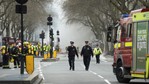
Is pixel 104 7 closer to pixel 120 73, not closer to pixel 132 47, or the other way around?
pixel 120 73

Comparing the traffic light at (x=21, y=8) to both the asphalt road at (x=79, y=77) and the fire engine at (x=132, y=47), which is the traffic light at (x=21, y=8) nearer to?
the asphalt road at (x=79, y=77)

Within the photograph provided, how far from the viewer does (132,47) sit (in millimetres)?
20312

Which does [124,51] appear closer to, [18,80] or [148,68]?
[148,68]

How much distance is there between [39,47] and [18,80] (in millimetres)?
55088

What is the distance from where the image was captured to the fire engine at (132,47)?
62.8ft

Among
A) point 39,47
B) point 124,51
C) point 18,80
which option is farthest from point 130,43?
point 39,47

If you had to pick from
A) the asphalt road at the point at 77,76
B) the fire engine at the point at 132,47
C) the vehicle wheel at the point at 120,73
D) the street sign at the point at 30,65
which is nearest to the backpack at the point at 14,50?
the asphalt road at the point at 77,76

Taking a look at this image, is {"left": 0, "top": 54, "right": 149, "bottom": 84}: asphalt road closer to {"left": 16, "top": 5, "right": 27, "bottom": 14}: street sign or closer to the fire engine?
the fire engine

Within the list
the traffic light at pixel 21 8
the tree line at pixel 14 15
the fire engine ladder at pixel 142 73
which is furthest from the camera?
the tree line at pixel 14 15

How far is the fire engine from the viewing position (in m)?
19.2

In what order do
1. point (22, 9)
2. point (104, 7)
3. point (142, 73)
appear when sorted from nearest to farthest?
point (142, 73) → point (22, 9) → point (104, 7)

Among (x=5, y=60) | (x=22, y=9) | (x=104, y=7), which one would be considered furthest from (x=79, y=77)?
(x=104, y=7)

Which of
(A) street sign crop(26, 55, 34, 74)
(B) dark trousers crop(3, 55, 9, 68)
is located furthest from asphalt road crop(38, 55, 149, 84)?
(B) dark trousers crop(3, 55, 9, 68)

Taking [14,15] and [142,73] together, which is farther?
[14,15]
